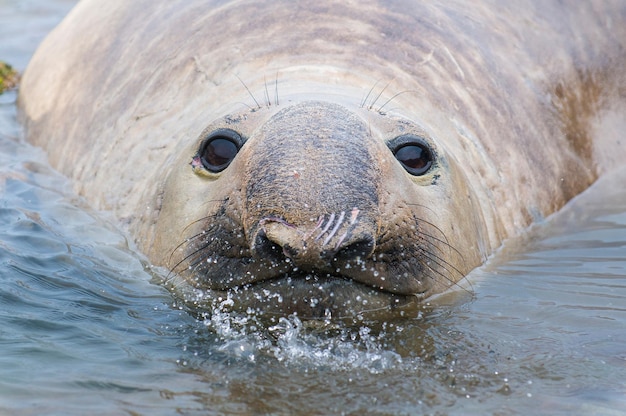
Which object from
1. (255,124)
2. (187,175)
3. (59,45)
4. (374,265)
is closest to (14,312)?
(187,175)

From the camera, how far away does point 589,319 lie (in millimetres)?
5012

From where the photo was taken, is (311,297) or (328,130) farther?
(328,130)

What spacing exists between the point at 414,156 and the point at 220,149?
32.9 inches

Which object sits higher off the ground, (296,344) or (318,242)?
(318,242)

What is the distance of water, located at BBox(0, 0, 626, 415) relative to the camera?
156 inches

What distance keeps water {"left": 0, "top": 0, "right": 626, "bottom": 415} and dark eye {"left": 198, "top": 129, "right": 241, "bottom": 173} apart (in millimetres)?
642

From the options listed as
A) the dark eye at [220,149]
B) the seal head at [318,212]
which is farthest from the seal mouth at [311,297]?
the dark eye at [220,149]

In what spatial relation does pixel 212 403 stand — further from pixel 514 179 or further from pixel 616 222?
pixel 616 222

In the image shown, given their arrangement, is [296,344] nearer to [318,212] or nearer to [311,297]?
[311,297]

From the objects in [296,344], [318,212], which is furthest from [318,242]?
[296,344]

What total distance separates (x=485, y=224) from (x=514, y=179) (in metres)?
0.62

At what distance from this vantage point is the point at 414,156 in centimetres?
479

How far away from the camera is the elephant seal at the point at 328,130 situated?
4.33 metres

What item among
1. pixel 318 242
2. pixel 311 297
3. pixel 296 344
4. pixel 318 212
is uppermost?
pixel 318 212
